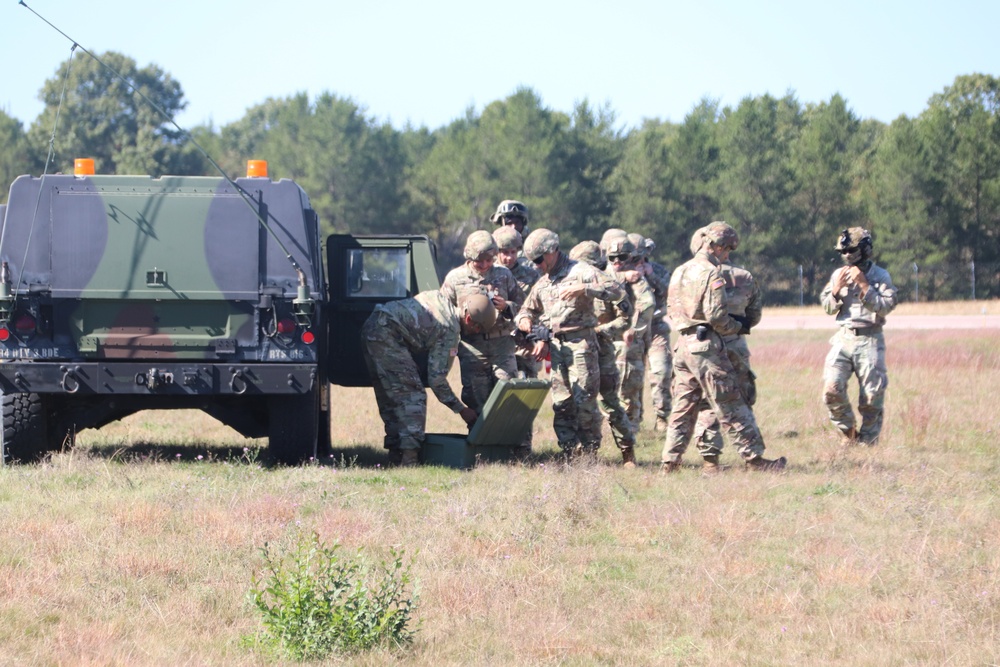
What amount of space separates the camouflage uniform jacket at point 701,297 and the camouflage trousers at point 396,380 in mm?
2063

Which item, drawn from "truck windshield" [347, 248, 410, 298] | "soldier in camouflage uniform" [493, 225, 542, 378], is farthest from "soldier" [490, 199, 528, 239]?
"truck windshield" [347, 248, 410, 298]

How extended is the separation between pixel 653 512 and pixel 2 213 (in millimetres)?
5379

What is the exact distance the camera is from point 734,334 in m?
9.93

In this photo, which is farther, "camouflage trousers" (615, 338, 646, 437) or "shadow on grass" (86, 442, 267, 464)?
"camouflage trousers" (615, 338, 646, 437)

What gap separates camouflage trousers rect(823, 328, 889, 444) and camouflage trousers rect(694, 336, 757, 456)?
162 centimetres

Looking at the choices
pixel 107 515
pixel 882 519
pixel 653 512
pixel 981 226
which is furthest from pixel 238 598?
pixel 981 226

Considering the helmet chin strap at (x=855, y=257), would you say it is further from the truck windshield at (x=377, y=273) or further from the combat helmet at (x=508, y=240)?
the truck windshield at (x=377, y=273)

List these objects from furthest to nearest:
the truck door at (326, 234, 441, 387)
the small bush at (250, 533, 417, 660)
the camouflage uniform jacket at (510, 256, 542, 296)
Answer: the camouflage uniform jacket at (510, 256, 542, 296) → the truck door at (326, 234, 441, 387) → the small bush at (250, 533, 417, 660)

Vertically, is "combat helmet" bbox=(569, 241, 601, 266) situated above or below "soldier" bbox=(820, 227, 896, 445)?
above

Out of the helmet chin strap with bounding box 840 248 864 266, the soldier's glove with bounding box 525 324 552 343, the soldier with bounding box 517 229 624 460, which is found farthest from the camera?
the helmet chin strap with bounding box 840 248 864 266

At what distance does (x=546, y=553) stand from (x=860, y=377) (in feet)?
17.0

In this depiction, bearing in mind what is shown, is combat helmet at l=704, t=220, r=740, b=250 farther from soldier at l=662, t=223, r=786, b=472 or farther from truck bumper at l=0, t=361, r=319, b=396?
truck bumper at l=0, t=361, r=319, b=396

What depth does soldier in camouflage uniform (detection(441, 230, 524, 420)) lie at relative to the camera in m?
10.5

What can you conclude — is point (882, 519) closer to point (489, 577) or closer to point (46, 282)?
point (489, 577)
